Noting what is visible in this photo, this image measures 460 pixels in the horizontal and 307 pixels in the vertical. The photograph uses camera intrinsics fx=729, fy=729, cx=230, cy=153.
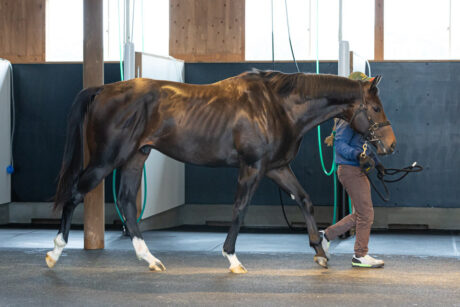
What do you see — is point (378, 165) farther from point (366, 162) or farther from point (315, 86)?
point (315, 86)

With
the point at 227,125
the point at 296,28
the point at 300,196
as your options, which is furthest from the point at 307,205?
the point at 296,28

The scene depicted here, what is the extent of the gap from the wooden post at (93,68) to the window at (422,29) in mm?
3493

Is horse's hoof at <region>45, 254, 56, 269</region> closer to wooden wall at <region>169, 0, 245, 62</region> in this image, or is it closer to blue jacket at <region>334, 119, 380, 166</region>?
blue jacket at <region>334, 119, 380, 166</region>

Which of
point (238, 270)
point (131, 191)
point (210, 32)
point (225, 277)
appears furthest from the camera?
point (210, 32)

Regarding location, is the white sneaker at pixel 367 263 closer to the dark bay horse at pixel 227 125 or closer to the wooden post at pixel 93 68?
the dark bay horse at pixel 227 125

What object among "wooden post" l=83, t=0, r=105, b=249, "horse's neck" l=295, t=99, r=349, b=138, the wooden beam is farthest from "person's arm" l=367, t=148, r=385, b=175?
the wooden beam

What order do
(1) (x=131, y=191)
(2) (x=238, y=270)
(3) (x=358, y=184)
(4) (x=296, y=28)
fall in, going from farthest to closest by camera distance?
(4) (x=296, y=28)
(1) (x=131, y=191)
(3) (x=358, y=184)
(2) (x=238, y=270)

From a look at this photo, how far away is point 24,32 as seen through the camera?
8.13 meters

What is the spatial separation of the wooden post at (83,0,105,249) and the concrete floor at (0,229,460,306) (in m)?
0.21

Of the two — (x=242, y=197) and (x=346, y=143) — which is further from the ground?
(x=346, y=143)

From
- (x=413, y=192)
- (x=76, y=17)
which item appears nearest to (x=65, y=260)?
(x=413, y=192)

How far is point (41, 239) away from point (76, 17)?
315 cm

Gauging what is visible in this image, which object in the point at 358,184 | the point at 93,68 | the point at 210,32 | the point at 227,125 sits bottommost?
the point at 358,184

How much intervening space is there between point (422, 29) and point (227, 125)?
4073 millimetres
